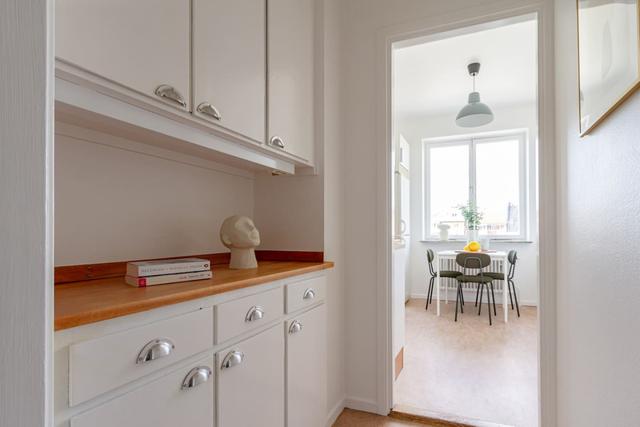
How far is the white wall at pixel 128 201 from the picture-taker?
3.73 feet

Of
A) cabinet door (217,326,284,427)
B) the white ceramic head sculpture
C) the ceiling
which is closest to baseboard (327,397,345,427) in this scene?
cabinet door (217,326,284,427)

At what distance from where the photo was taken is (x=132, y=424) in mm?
798

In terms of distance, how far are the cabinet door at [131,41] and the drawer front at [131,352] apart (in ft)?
2.12

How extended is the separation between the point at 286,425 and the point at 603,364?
113 centimetres

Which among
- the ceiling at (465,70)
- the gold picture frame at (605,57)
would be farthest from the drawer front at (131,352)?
the ceiling at (465,70)

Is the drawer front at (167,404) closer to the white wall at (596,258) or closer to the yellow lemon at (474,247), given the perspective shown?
the white wall at (596,258)

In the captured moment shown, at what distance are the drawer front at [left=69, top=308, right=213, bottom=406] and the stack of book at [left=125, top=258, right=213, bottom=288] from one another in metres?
0.20

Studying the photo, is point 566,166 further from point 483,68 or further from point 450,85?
point 450,85

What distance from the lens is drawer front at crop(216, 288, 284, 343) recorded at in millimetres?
1085

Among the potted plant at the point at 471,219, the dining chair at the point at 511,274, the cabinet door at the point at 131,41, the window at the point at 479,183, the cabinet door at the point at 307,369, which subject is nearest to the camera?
the cabinet door at the point at 131,41

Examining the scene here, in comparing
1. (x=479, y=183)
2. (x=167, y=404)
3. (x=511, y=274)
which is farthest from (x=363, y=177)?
(x=479, y=183)

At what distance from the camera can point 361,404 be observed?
2105 mm

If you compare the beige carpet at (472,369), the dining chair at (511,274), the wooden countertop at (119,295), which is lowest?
the beige carpet at (472,369)

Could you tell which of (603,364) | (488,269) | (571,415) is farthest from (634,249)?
(488,269)
